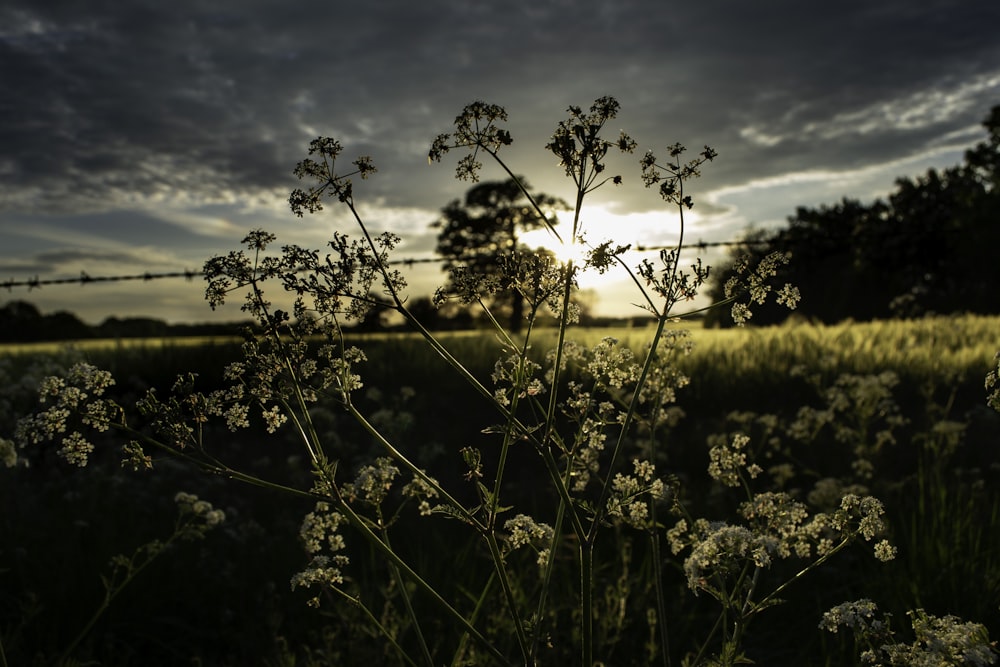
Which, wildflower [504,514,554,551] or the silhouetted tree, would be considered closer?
wildflower [504,514,554,551]

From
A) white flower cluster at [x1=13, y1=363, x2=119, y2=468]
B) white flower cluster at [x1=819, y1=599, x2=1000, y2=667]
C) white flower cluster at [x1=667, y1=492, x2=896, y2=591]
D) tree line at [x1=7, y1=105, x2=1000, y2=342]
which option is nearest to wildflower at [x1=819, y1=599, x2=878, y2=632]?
white flower cluster at [x1=819, y1=599, x2=1000, y2=667]

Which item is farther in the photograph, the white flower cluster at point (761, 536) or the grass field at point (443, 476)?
the grass field at point (443, 476)

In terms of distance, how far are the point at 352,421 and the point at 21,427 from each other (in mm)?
7881

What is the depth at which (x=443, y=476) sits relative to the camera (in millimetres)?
8273

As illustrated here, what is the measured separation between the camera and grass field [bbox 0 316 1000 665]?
491 centimetres

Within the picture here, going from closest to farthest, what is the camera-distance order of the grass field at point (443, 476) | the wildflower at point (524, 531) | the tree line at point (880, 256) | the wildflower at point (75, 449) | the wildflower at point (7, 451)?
the wildflower at point (75, 449) → the wildflower at point (524, 531) → the wildflower at point (7, 451) → the grass field at point (443, 476) → the tree line at point (880, 256)

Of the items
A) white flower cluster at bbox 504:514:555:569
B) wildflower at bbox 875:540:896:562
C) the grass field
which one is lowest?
the grass field

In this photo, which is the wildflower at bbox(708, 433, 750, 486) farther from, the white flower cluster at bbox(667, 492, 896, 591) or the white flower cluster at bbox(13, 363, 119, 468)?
the white flower cluster at bbox(13, 363, 119, 468)

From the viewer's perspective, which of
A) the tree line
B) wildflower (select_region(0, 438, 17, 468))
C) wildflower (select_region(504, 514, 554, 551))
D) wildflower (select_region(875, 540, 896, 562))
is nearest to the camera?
wildflower (select_region(504, 514, 554, 551))

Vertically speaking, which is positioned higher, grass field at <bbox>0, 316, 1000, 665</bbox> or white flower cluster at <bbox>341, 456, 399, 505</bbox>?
white flower cluster at <bbox>341, 456, 399, 505</bbox>

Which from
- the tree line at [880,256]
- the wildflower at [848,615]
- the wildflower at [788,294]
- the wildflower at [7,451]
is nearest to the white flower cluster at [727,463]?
the wildflower at [848,615]

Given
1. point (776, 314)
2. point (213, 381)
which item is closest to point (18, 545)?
point (213, 381)

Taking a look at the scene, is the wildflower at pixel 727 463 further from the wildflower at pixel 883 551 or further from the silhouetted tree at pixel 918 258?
the silhouetted tree at pixel 918 258

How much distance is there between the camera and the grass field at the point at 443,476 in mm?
4906
